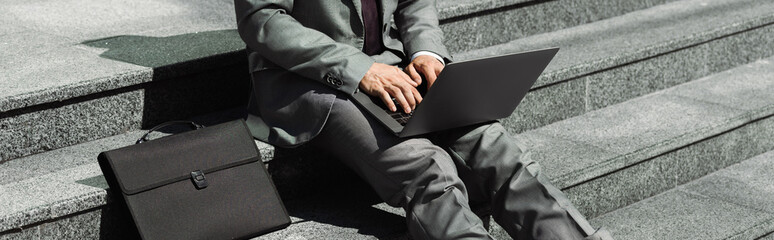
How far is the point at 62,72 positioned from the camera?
3281mm

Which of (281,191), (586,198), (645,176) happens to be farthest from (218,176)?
(645,176)

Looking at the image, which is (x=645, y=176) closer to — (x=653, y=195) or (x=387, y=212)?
(x=653, y=195)

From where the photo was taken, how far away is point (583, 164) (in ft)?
11.4

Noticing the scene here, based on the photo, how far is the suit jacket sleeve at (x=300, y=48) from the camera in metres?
2.98

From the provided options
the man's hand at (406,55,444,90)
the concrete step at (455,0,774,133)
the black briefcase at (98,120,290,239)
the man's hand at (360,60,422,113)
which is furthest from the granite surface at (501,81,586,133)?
the black briefcase at (98,120,290,239)

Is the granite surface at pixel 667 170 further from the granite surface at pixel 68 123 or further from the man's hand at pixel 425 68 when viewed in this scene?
the granite surface at pixel 68 123

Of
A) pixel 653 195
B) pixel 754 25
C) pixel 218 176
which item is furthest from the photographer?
pixel 754 25

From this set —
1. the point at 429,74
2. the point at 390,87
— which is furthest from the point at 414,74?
the point at 390,87

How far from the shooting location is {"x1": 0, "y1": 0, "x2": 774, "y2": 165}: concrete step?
10.4 feet

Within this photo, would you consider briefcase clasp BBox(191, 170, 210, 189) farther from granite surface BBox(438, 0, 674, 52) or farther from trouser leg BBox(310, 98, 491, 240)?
granite surface BBox(438, 0, 674, 52)

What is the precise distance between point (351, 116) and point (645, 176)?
127cm

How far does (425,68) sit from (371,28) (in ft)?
0.73

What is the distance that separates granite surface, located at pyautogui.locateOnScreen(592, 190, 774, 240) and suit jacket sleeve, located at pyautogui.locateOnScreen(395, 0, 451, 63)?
0.82 m

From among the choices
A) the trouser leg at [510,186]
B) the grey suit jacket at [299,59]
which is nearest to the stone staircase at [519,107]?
the grey suit jacket at [299,59]
